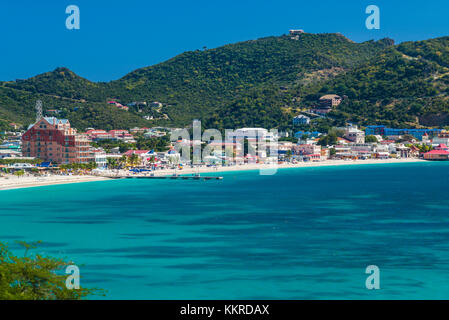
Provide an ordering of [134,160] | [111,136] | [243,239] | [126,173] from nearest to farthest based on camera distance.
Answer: [243,239] → [126,173] → [134,160] → [111,136]

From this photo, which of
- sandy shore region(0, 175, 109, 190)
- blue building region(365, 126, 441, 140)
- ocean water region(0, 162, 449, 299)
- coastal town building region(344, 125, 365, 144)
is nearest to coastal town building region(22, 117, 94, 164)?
sandy shore region(0, 175, 109, 190)

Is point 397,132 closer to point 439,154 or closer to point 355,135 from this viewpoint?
point 355,135

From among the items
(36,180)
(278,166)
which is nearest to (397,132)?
(278,166)

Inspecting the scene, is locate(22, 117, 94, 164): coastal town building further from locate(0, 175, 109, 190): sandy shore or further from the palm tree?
locate(0, 175, 109, 190): sandy shore

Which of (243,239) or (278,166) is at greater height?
(278,166)
